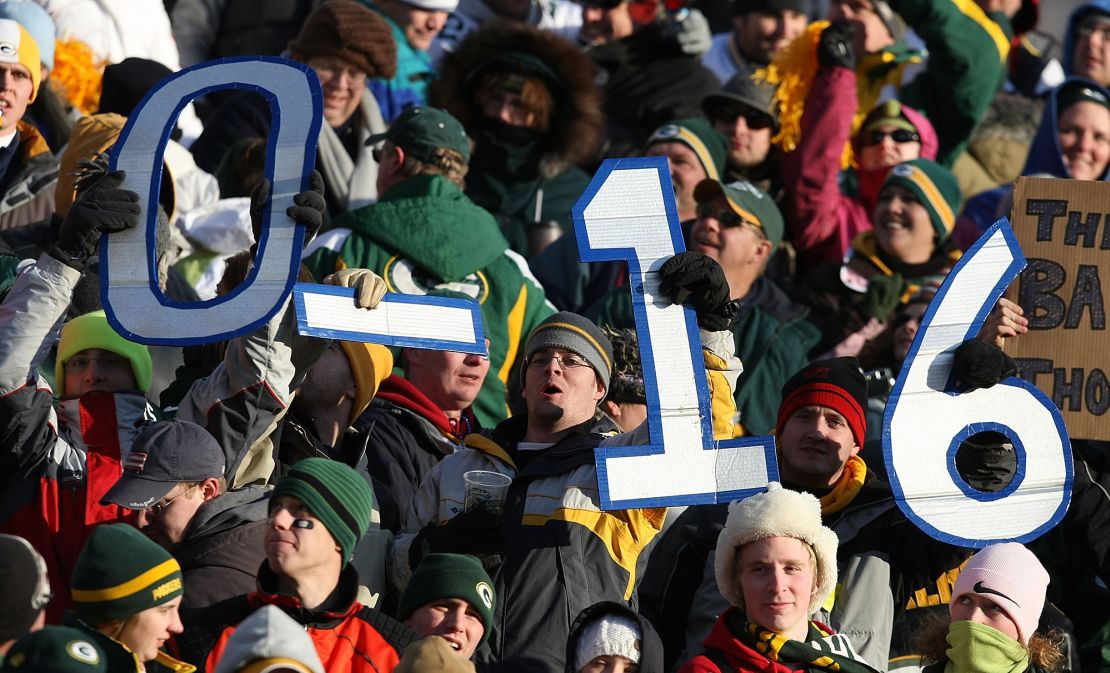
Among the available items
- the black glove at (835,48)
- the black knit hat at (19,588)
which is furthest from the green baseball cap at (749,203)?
the black knit hat at (19,588)

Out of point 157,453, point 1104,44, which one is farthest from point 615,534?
point 1104,44

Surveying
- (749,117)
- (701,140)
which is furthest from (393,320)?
(749,117)

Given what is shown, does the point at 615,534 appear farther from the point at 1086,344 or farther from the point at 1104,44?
the point at 1104,44

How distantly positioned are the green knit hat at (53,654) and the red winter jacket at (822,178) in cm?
524

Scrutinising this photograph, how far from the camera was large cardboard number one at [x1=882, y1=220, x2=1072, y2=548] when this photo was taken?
567 cm

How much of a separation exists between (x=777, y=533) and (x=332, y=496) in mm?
1173

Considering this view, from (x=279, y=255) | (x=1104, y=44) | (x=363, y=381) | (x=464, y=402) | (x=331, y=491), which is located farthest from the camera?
(x=1104, y=44)

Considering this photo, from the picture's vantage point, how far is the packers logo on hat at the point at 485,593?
510cm

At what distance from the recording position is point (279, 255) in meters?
5.44

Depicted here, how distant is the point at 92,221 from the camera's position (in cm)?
552

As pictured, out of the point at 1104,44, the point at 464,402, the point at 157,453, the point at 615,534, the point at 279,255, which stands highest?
the point at 279,255

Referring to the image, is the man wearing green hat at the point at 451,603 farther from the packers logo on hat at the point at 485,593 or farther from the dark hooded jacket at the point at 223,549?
the dark hooded jacket at the point at 223,549

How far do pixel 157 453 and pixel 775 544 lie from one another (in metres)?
1.67

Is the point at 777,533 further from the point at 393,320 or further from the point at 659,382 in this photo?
the point at 393,320
